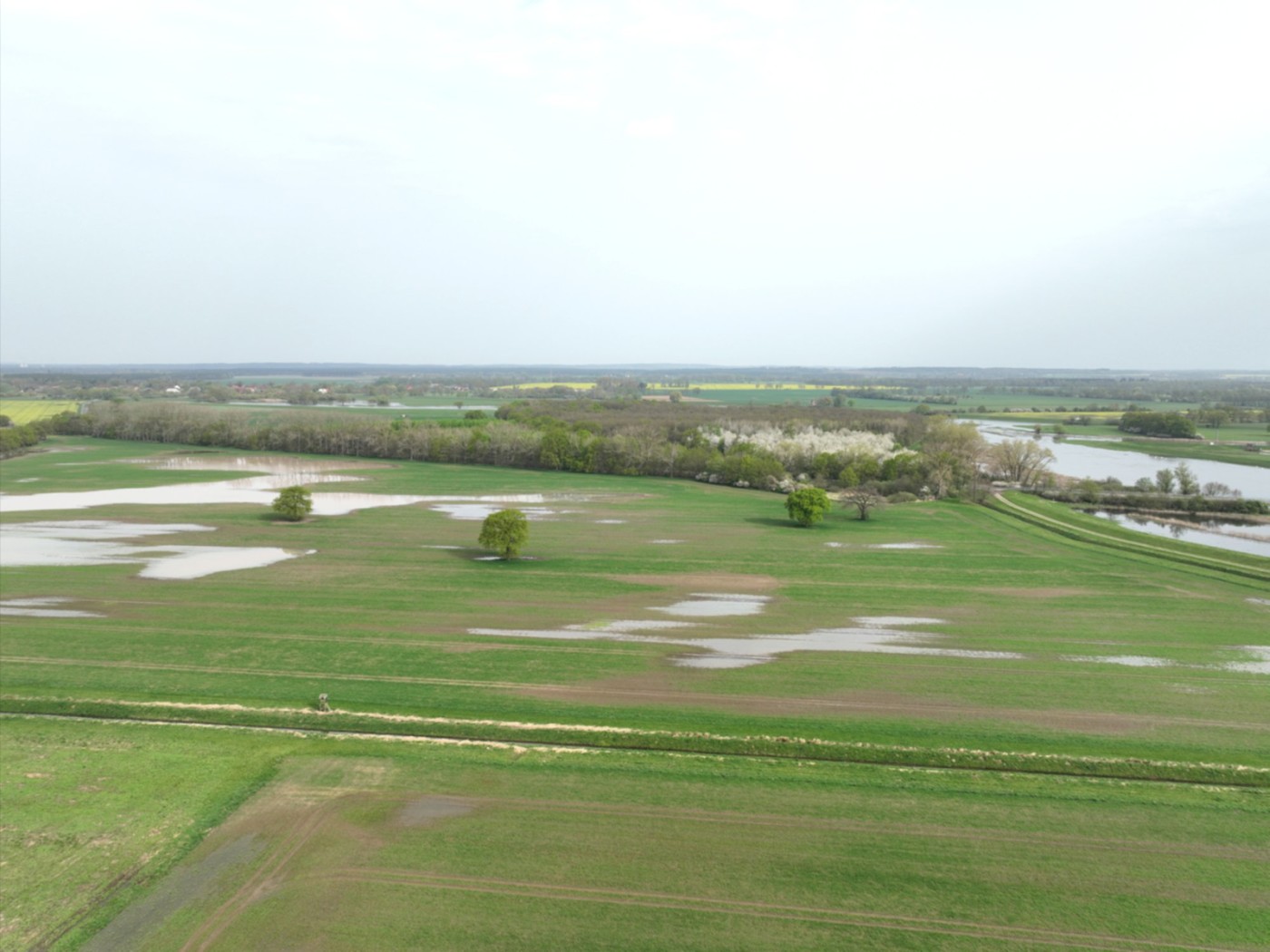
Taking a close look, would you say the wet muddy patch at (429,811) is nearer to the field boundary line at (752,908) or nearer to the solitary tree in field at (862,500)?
the field boundary line at (752,908)

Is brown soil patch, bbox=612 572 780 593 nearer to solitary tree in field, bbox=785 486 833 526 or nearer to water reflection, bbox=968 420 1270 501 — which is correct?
solitary tree in field, bbox=785 486 833 526

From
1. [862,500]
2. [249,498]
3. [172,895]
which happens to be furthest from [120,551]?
[862,500]

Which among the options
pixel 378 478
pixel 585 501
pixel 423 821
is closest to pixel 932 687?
pixel 423 821

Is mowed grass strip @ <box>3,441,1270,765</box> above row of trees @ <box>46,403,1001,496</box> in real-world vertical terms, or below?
below

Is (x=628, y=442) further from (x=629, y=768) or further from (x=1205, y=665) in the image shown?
(x=629, y=768)

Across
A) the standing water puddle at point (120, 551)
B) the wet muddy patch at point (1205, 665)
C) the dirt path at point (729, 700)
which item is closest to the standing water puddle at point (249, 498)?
the standing water puddle at point (120, 551)

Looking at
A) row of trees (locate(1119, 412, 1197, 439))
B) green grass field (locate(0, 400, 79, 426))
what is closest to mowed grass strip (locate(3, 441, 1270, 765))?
row of trees (locate(1119, 412, 1197, 439))
